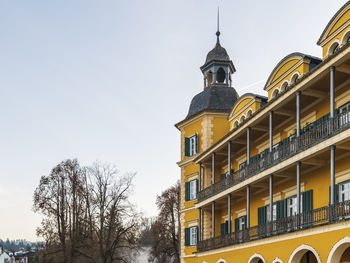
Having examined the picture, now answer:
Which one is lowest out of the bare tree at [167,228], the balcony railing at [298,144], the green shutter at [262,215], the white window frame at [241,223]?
the bare tree at [167,228]

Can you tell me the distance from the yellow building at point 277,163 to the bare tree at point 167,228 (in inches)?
1034

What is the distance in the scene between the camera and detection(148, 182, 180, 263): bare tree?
5766cm

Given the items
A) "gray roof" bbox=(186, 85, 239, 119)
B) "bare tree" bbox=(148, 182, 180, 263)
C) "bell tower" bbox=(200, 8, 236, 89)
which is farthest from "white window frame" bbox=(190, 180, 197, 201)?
"bare tree" bbox=(148, 182, 180, 263)

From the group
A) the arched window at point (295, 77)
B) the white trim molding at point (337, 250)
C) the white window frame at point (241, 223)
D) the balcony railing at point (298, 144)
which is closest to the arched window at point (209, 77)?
the balcony railing at point (298, 144)

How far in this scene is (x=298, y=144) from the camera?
18.5 m

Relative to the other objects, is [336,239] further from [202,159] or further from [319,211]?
[202,159]

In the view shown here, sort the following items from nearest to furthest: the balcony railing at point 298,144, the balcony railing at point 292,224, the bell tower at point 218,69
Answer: the balcony railing at point 292,224, the balcony railing at point 298,144, the bell tower at point 218,69

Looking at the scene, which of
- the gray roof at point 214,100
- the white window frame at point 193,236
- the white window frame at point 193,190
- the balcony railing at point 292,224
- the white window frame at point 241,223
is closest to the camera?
the balcony railing at point 292,224

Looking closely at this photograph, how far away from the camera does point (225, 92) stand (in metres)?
33.3

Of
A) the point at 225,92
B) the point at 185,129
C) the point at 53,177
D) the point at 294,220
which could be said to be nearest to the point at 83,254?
the point at 53,177

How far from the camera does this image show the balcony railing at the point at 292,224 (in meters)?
15.2

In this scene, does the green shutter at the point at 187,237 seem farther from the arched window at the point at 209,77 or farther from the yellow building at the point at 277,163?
the arched window at the point at 209,77

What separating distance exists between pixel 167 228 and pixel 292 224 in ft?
138

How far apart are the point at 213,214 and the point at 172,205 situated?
108 feet
